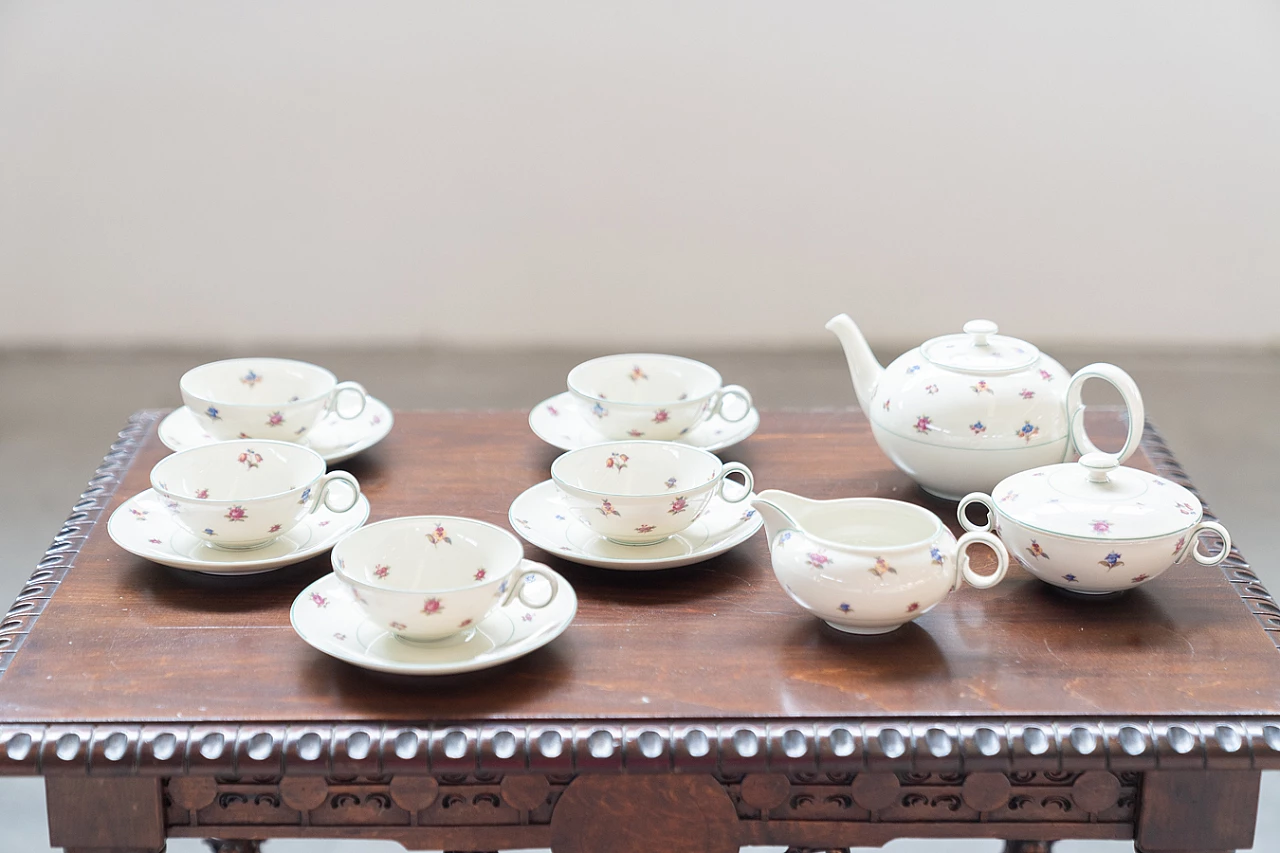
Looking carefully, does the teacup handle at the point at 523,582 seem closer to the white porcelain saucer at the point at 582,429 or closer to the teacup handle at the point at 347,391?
the white porcelain saucer at the point at 582,429

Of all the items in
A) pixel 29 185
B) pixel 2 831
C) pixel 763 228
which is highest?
pixel 29 185

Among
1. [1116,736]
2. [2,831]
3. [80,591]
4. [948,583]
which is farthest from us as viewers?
[2,831]

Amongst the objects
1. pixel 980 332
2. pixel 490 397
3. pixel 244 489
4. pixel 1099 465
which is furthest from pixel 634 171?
pixel 1099 465

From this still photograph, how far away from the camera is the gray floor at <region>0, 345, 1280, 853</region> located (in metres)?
2.53

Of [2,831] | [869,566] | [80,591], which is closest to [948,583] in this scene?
[869,566]

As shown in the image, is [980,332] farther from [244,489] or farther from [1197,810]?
[244,489]

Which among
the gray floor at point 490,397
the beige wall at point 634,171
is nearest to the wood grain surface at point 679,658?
the gray floor at point 490,397

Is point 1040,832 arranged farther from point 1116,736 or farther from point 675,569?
point 675,569

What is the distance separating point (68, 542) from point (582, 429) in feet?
1.76

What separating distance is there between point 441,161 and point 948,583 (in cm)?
250

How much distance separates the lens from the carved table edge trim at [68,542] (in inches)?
39.6

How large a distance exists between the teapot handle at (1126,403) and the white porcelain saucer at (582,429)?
35 centimetres

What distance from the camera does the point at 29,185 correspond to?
3.28 metres

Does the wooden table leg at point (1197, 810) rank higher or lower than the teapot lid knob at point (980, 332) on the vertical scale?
lower
